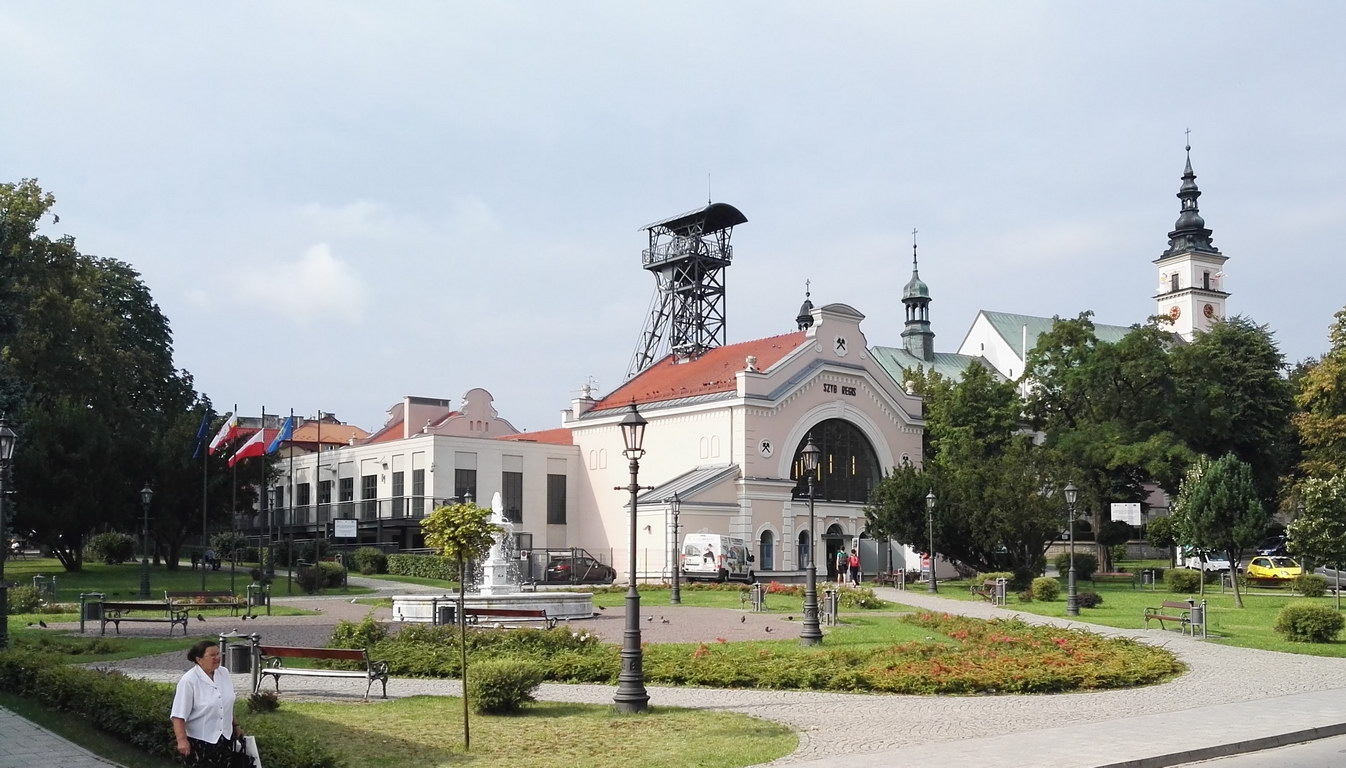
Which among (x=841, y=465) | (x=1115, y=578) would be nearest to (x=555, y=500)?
(x=841, y=465)

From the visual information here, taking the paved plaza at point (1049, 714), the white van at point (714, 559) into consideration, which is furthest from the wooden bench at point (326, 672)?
the white van at point (714, 559)

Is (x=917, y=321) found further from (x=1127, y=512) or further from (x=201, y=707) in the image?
(x=201, y=707)

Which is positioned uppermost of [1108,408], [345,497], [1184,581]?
[1108,408]

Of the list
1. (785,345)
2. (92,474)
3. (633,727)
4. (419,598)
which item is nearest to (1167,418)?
(785,345)

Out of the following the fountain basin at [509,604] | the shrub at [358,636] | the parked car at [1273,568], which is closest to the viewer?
the shrub at [358,636]

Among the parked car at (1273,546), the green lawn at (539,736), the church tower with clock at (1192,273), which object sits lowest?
A: the parked car at (1273,546)

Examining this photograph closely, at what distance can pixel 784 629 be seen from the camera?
27.3 m

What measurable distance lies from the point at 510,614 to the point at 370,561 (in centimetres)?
2841

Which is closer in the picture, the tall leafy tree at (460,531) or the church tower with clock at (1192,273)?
the tall leafy tree at (460,531)

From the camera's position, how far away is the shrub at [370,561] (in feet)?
174

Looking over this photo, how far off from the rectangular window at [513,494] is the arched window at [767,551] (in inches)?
487

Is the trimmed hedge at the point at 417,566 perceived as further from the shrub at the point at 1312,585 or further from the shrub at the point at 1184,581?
the shrub at the point at 1312,585

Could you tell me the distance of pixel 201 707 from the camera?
32.7ft

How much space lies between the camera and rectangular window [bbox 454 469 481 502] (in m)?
58.1
